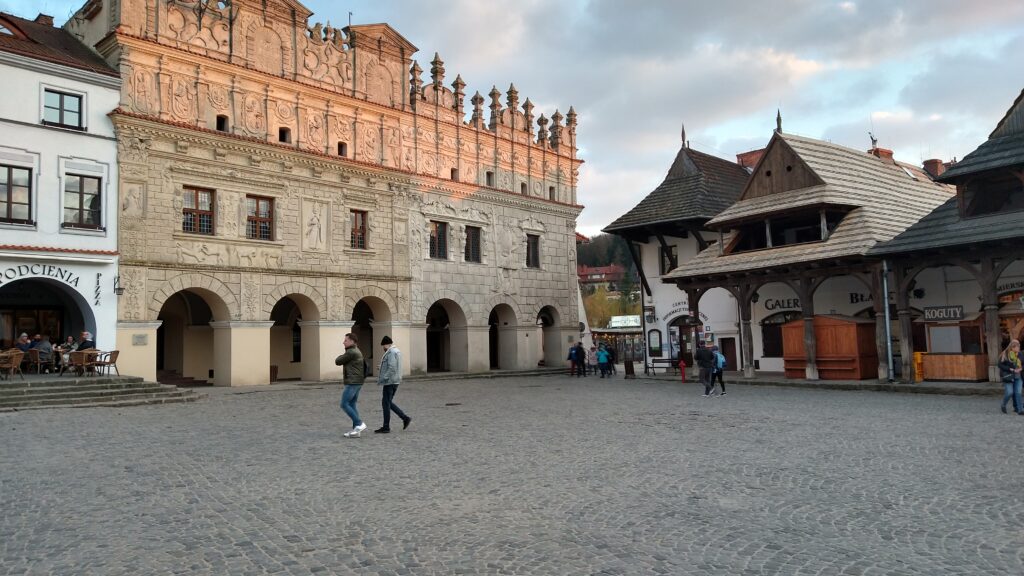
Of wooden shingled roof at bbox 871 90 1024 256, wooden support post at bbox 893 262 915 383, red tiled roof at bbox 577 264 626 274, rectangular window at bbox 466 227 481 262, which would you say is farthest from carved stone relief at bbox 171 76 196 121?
red tiled roof at bbox 577 264 626 274

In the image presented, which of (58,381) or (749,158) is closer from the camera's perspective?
(58,381)

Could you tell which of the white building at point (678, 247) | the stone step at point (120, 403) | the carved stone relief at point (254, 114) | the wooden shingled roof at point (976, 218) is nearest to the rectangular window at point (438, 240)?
the white building at point (678, 247)

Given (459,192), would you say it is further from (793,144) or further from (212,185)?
(793,144)

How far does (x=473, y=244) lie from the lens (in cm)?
3428

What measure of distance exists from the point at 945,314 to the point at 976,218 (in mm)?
3036

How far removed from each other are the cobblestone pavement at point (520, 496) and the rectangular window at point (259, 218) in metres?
12.7

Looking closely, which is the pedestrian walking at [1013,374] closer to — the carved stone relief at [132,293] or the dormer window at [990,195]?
the dormer window at [990,195]

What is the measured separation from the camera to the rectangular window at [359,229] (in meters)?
29.5

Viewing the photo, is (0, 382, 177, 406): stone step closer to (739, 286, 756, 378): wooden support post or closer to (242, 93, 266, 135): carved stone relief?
(242, 93, 266, 135): carved stone relief

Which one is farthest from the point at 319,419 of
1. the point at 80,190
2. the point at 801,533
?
the point at 80,190

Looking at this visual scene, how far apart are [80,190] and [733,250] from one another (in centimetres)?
2214

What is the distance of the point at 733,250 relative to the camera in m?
27.9

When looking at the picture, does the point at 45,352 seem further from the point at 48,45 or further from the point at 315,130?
the point at 315,130

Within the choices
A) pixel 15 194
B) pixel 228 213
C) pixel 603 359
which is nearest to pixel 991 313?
pixel 603 359
